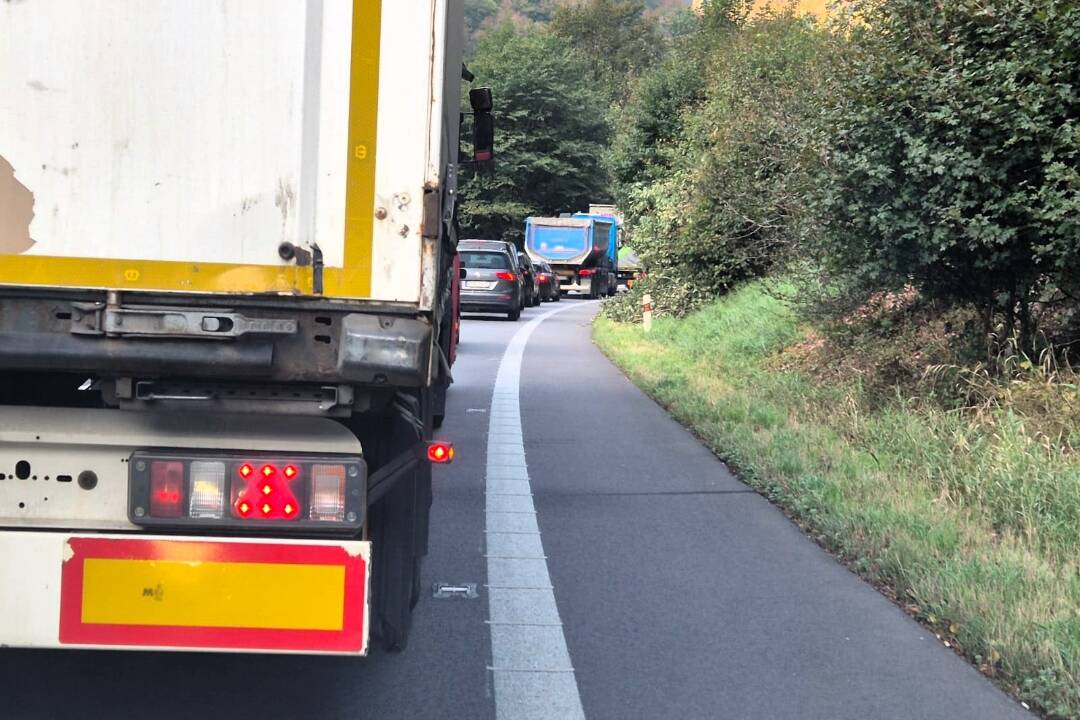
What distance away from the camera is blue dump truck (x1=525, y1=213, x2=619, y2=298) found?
154 ft

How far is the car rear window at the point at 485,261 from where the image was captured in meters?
27.5

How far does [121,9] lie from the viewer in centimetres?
348

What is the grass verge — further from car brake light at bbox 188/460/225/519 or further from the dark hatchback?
the dark hatchback

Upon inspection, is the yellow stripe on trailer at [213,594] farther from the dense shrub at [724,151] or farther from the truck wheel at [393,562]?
the dense shrub at [724,151]

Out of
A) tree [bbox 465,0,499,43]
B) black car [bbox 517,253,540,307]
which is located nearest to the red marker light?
black car [bbox 517,253,540,307]

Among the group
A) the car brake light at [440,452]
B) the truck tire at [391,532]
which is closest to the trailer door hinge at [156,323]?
the truck tire at [391,532]

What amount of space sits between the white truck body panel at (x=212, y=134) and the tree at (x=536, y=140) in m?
53.2

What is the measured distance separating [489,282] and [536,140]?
33.7 meters

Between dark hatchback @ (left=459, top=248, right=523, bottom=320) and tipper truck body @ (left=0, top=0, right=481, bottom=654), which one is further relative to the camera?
dark hatchback @ (left=459, top=248, right=523, bottom=320)

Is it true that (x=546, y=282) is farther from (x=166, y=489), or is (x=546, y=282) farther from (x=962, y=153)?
(x=166, y=489)

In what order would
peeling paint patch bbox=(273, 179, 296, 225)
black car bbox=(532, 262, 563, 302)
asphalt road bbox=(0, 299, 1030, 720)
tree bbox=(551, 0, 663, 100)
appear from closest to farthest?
peeling paint patch bbox=(273, 179, 296, 225), asphalt road bbox=(0, 299, 1030, 720), black car bbox=(532, 262, 563, 302), tree bbox=(551, 0, 663, 100)

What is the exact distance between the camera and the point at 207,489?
3.55 meters

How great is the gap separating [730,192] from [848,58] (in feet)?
30.8

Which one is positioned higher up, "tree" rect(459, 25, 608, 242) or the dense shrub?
"tree" rect(459, 25, 608, 242)
